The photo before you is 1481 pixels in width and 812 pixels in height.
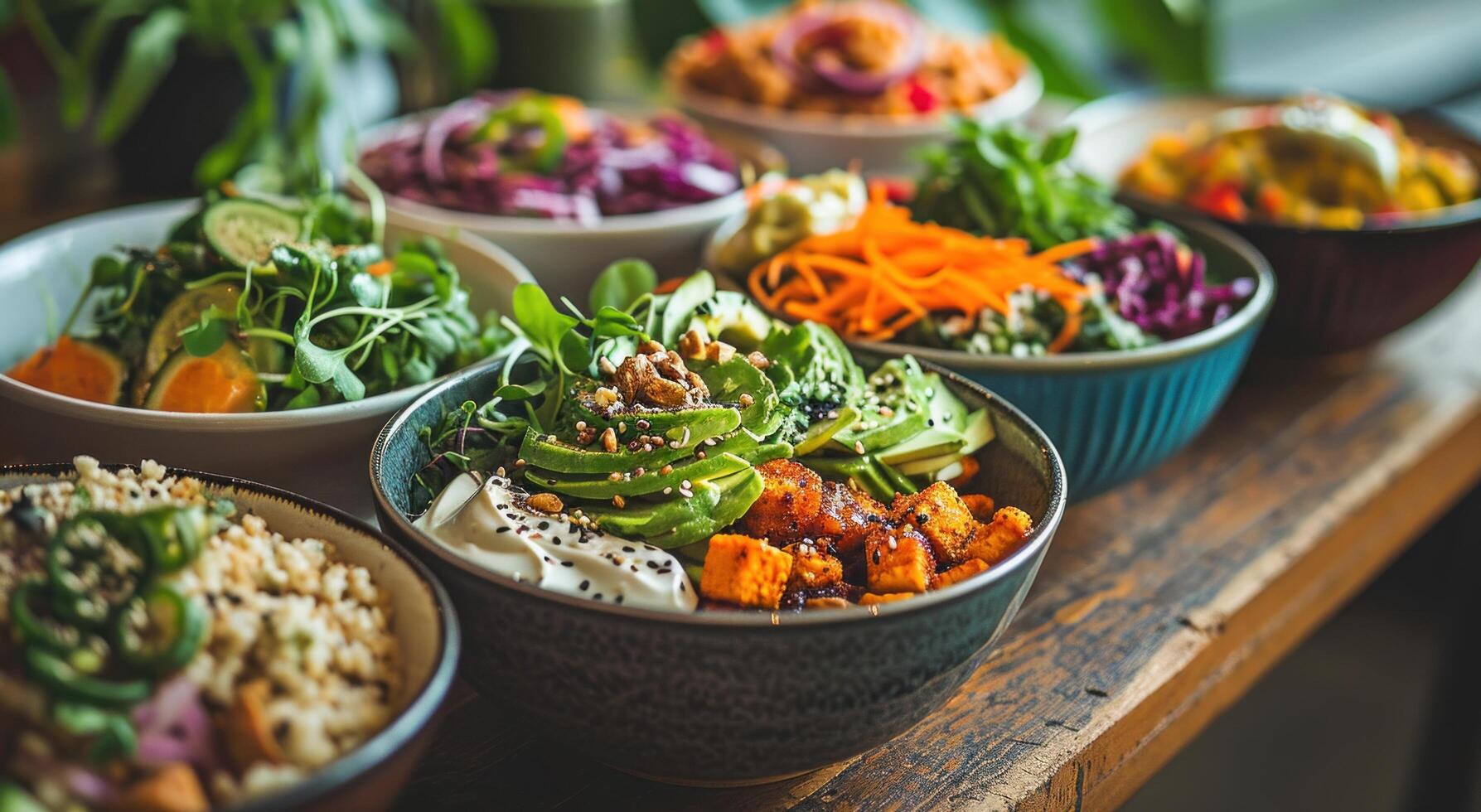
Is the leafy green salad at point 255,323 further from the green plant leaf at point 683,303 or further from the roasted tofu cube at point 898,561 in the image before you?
the roasted tofu cube at point 898,561

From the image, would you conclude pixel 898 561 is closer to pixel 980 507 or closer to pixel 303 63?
pixel 980 507

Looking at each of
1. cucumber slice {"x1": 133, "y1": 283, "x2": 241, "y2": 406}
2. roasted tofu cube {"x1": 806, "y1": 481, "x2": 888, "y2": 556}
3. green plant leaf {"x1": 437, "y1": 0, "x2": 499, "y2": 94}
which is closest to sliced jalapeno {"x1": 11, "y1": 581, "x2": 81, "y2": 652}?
cucumber slice {"x1": 133, "y1": 283, "x2": 241, "y2": 406}

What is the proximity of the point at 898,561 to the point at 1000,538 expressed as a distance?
0.09 m

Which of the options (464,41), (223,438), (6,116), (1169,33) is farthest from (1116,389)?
(1169,33)

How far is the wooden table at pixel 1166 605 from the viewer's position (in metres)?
1.09

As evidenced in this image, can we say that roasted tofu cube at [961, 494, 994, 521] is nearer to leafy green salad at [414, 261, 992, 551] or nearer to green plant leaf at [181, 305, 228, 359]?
leafy green salad at [414, 261, 992, 551]

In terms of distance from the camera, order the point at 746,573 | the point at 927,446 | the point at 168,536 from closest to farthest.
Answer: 1. the point at 168,536
2. the point at 746,573
3. the point at 927,446

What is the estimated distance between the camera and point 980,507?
116 centimetres

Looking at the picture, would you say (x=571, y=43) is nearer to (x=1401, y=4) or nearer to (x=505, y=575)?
(x=505, y=575)

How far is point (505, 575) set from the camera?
35.6 inches

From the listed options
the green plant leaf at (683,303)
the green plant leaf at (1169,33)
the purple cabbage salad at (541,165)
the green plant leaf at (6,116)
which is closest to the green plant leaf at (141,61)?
the green plant leaf at (6,116)

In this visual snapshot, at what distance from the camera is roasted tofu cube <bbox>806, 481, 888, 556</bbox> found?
107 centimetres

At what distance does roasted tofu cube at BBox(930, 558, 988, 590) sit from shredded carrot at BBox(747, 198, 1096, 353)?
0.45m

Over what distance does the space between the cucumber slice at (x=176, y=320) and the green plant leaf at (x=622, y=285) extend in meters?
0.38
